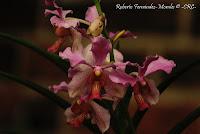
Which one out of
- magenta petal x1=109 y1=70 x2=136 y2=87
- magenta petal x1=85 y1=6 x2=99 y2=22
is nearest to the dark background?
magenta petal x1=85 y1=6 x2=99 y2=22

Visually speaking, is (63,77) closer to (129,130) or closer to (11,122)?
(11,122)

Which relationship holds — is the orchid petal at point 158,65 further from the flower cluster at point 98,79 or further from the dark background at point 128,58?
the dark background at point 128,58

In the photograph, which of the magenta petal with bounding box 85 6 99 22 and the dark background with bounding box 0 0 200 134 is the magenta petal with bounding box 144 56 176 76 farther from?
the dark background with bounding box 0 0 200 134

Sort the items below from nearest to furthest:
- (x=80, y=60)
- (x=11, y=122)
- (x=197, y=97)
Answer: (x=80, y=60), (x=197, y=97), (x=11, y=122)

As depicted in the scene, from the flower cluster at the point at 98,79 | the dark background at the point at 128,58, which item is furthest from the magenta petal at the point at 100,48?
the dark background at the point at 128,58

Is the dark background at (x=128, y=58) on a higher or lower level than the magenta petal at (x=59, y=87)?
→ lower

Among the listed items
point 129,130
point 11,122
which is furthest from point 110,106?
point 11,122

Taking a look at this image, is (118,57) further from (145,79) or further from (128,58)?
(128,58)

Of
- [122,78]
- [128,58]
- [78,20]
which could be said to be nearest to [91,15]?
[78,20]
